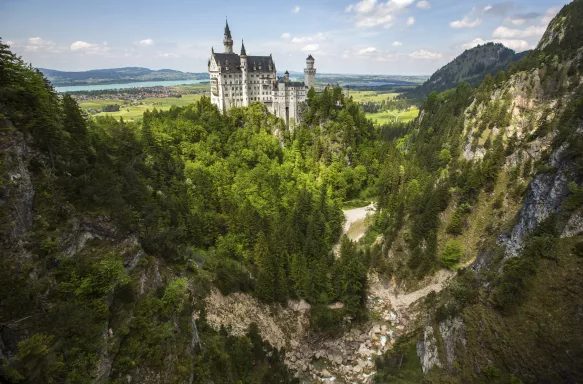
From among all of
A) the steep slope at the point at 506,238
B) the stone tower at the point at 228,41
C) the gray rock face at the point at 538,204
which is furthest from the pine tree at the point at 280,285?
the stone tower at the point at 228,41

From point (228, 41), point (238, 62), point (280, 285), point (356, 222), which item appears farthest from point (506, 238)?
point (228, 41)

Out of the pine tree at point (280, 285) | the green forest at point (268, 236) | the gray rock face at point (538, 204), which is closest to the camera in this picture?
the green forest at point (268, 236)

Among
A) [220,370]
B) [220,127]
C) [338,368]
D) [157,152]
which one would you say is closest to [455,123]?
[220,127]

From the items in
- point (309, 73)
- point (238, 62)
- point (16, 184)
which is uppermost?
point (238, 62)

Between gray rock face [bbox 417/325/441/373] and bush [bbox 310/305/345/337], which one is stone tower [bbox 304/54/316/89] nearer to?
bush [bbox 310/305/345/337]

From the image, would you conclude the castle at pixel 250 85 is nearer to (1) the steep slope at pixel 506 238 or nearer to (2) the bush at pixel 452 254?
(1) the steep slope at pixel 506 238

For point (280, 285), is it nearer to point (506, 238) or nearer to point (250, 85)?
point (506, 238)

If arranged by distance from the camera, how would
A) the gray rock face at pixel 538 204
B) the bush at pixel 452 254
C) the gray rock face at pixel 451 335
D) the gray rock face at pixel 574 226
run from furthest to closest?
the bush at pixel 452 254
the gray rock face at pixel 538 204
the gray rock face at pixel 451 335
the gray rock face at pixel 574 226
